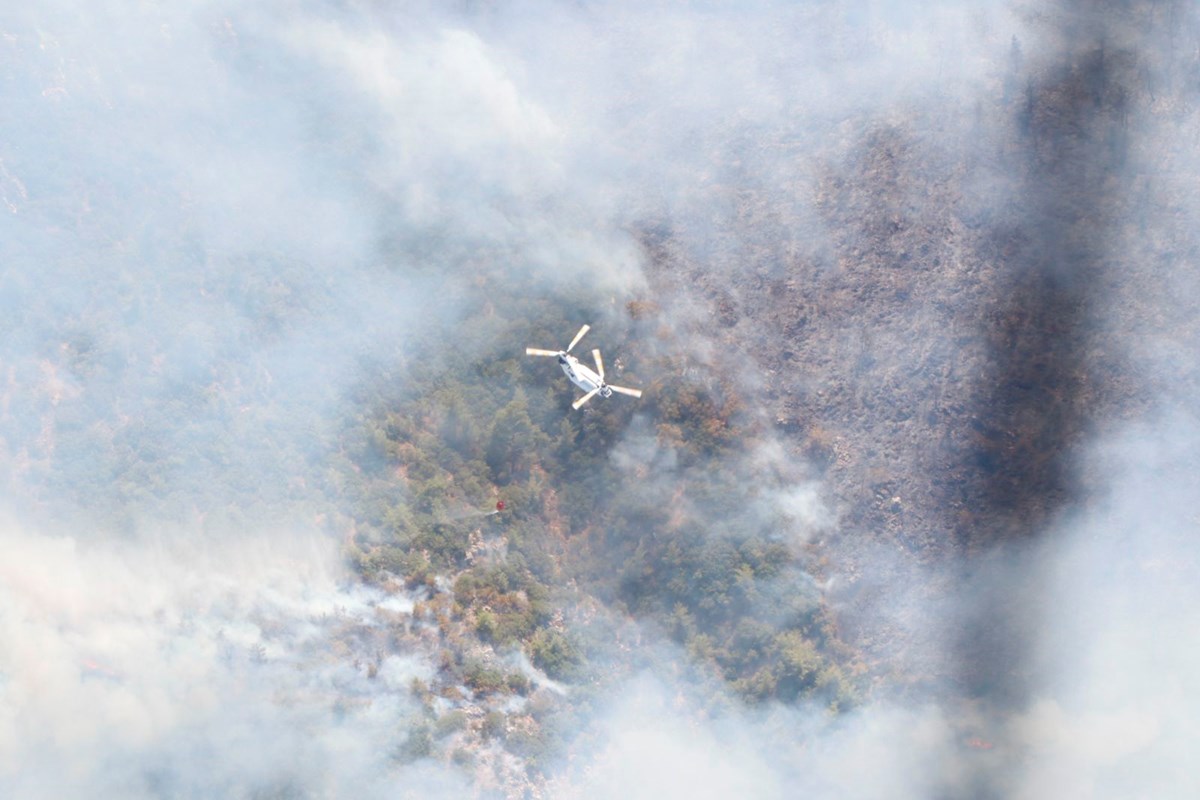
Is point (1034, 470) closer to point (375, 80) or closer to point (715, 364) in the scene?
point (715, 364)

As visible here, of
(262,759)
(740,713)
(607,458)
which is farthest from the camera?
(607,458)

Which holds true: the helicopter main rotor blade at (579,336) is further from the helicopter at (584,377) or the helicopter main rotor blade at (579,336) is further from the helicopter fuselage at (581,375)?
the helicopter fuselage at (581,375)

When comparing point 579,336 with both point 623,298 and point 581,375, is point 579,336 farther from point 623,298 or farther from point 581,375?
point 623,298

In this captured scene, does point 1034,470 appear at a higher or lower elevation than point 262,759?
higher

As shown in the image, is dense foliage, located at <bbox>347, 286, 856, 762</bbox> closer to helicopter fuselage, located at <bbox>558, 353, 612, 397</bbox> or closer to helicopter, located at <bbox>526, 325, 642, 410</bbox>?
helicopter, located at <bbox>526, 325, 642, 410</bbox>

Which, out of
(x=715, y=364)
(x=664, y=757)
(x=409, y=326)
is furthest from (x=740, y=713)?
(x=409, y=326)

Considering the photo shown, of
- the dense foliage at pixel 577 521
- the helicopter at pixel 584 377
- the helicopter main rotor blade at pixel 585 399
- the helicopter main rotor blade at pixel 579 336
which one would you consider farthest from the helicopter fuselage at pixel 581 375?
the dense foliage at pixel 577 521
